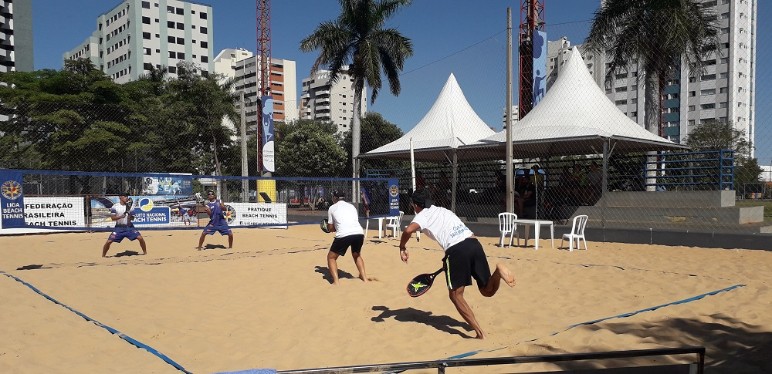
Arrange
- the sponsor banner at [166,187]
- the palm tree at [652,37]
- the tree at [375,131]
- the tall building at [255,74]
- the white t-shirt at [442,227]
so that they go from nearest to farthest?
1. the white t-shirt at [442,227]
2. the palm tree at [652,37]
3. the sponsor banner at [166,187]
4. the tree at [375,131]
5. the tall building at [255,74]

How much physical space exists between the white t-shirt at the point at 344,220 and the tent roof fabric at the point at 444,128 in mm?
9981

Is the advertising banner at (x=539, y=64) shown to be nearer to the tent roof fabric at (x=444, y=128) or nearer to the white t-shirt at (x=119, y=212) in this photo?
→ the tent roof fabric at (x=444, y=128)

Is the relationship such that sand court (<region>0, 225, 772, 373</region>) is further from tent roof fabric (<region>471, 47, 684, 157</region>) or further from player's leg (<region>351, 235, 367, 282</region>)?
tent roof fabric (<region>471, 47, 684, 157</region>)

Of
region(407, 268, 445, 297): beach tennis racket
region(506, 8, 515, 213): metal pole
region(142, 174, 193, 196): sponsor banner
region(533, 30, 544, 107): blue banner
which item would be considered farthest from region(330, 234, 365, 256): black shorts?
region(533, 30, 544, 107): blue banner

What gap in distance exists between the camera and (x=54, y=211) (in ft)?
51.6

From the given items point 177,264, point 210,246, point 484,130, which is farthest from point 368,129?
point 177,264

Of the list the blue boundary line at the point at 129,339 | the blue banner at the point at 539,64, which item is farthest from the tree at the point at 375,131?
the blue boundary line at the point at 129,339

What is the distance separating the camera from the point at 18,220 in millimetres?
11547

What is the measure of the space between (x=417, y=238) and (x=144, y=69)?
76.1 m

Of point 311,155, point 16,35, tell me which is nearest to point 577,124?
point 311,155

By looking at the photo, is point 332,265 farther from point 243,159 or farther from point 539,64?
point 243,159

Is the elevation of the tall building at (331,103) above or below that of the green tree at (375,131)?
above

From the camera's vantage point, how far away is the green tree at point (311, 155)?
129 feet

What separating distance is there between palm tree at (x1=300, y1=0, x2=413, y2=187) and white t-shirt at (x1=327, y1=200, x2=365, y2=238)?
1600cm
